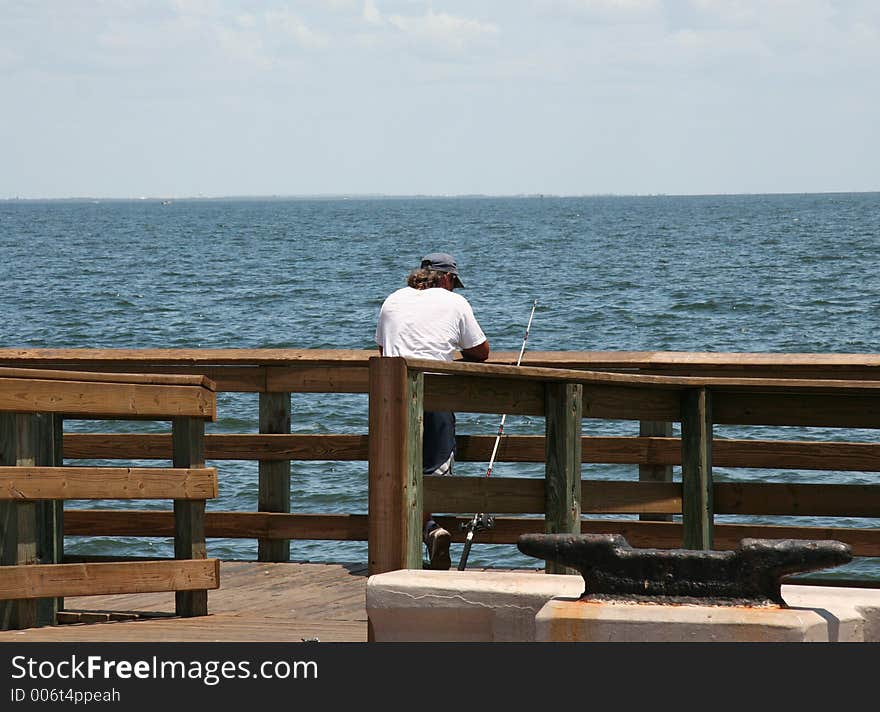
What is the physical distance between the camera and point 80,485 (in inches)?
240

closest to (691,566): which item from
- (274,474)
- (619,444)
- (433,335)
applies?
(433,335)

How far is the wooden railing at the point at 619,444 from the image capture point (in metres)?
6.51

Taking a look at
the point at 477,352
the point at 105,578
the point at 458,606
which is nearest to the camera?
the point at 458,606

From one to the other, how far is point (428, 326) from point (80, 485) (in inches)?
80.6

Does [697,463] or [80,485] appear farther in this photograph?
[697,463]

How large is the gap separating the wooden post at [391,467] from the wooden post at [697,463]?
1590mm

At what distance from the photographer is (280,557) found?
8211 mm

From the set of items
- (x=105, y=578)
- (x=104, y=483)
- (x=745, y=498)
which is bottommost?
(x=105, y=578)

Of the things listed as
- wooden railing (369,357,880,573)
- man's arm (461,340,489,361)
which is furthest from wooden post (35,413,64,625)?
man's arm (461,340,489,361)

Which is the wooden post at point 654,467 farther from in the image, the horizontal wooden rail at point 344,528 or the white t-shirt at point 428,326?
the white t-shirt at point 428,326

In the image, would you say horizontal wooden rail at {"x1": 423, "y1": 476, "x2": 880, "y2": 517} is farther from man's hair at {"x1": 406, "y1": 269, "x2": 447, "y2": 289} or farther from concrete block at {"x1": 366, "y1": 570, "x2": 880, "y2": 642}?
man's hair at {"x1": 406, "y1": 269, "x2": 447, "y2": 289}

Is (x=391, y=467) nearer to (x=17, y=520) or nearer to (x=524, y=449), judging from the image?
(x=17, y=520)

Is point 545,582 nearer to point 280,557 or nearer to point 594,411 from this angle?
point 594,411

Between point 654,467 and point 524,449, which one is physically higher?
point 524,449
